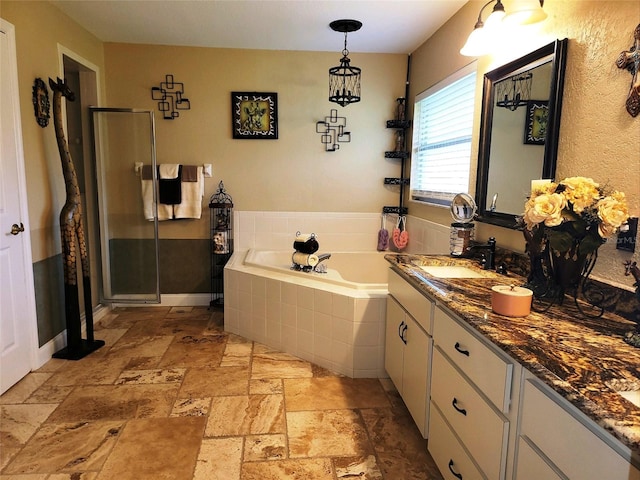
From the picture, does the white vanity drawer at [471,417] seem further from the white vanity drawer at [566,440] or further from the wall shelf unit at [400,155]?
the wall shelf unit at [400,155]

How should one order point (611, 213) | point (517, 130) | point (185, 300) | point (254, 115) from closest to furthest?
point (611, 213), point (517, 130), point (254, 115), point (185, 300)

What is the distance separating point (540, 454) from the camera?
107 centimetres

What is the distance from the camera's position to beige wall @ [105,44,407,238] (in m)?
3.89

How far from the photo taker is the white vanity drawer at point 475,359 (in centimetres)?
122

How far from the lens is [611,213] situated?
4.34 feet

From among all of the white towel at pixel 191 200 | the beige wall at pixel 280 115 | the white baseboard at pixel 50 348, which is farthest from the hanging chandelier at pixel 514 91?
the white baseboard at pixel 50 348

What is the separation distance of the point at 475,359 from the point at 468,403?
175 mm

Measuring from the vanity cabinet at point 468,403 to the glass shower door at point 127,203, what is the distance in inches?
112

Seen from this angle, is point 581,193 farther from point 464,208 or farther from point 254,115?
point 254,115

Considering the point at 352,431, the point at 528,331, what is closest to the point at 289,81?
the point at 352,431

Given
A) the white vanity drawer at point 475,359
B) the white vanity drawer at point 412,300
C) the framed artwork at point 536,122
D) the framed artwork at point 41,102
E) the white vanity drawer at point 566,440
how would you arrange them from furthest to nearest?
the framed artwork at point 41,102 < the framed artwork at point 536,122 < the white vanity drawer at point 412,300 < the white vanity drawer at point 475,359 < the white vanity drawer at point 566,440

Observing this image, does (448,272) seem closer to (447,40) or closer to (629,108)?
(629,108)

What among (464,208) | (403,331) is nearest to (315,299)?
(403,331)

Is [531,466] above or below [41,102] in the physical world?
below
